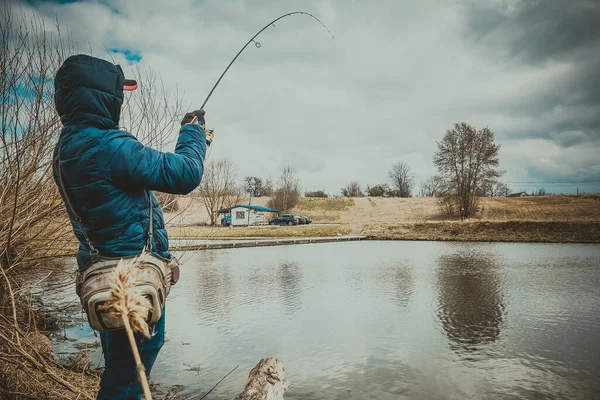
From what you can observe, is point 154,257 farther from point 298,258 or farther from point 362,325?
point 298,258

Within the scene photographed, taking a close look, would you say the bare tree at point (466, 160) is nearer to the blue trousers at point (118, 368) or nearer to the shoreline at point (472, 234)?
the shoreline at point (472, 234)

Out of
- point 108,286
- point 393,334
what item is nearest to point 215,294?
point 393,334

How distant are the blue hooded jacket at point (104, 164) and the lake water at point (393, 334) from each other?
279cm

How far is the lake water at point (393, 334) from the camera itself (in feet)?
13.4

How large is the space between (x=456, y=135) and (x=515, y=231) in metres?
14.4

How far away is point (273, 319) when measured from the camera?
6.62 m

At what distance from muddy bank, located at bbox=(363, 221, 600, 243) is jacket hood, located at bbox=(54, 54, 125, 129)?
2685cm

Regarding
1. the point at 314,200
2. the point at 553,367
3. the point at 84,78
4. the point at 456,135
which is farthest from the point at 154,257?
the point at 314,200

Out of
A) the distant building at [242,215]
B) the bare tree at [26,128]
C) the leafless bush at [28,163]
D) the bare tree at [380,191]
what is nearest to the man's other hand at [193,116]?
the leafless bush at [28,163]

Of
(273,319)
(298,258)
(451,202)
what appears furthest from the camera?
(451,202)

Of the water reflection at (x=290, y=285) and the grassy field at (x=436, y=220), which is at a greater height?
the grassy field at (x=436, y=220)

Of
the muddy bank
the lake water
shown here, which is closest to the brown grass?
the muddy bank

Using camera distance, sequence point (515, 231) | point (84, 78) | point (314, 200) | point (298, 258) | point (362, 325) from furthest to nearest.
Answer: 1. point (314, 200)
2. point (515, 231)
3. point (298, 258)
4. point (362, 325)
5. point (84, 78)

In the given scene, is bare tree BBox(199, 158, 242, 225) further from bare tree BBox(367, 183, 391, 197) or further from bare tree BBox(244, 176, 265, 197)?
bare tree BBox(367, 183, 391, 197)
